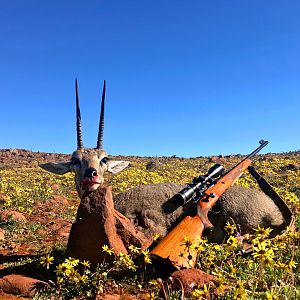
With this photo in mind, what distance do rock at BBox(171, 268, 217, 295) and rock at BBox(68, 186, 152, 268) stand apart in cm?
129

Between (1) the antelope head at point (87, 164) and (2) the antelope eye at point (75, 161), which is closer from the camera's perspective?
(1) the antelope head at point (87, 164)

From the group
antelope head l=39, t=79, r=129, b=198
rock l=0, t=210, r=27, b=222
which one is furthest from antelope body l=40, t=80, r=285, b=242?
rock l=0, t=210, r=27, b=222

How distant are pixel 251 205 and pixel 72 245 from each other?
4386 millimetres

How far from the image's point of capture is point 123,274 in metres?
5.59

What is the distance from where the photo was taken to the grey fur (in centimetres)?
798

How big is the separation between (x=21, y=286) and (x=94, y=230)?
4.29 ft

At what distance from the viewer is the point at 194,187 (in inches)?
254

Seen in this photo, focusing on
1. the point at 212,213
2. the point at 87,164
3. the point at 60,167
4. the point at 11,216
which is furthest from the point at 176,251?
the point at 11,216

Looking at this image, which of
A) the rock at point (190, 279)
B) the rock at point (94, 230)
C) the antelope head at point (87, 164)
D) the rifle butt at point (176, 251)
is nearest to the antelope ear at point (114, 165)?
the antelope head at point (87, 164)

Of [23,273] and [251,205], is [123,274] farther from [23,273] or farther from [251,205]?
[251,205]

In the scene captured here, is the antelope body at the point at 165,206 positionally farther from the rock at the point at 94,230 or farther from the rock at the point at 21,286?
the rock at the point at 21,286

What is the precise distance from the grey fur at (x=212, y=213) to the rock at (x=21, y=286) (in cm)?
292

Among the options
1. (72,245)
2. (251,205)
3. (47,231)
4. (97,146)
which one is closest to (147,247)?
(72,245)

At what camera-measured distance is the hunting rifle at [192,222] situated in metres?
4.94
